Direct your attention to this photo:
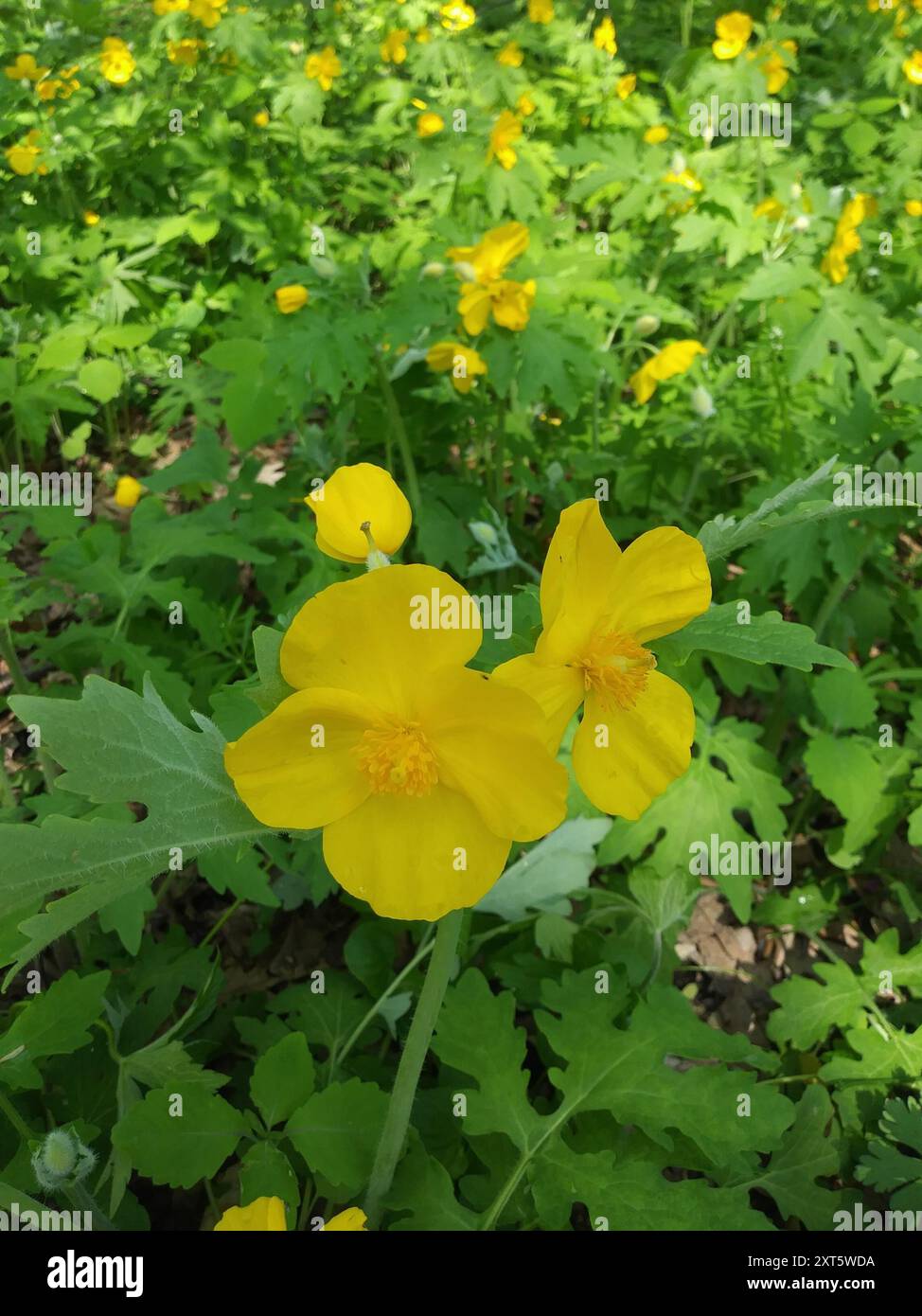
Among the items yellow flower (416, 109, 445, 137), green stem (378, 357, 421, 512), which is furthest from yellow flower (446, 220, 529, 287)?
yellow flower (416, 109, 445, 137)

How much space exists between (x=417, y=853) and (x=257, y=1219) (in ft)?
1.99

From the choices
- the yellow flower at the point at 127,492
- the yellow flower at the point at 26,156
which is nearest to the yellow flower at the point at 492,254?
the yellow flower at the point at 127,492

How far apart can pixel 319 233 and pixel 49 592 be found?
133 centimetres

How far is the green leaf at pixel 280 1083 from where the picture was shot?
1305 mm

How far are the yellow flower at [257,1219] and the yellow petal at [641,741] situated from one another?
0.70m

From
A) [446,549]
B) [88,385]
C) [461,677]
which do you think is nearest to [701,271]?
[446,549]

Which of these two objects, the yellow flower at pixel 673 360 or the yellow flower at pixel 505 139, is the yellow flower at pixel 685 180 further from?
the yellow flower at pixel 673 360

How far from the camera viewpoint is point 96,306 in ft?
11.6

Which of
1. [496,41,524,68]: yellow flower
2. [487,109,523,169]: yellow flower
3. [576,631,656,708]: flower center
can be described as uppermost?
[496,41,524,68]: yellow flower

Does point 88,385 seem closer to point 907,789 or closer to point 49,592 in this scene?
point 49,592

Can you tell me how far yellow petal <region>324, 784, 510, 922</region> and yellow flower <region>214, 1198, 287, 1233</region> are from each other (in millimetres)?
520

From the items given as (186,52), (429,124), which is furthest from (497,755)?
(186,52)

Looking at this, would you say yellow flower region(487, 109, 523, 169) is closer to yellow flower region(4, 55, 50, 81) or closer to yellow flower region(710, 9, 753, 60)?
yellow flower region(710, 9, 753, 60)

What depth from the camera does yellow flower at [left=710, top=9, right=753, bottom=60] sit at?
411 centimetres
